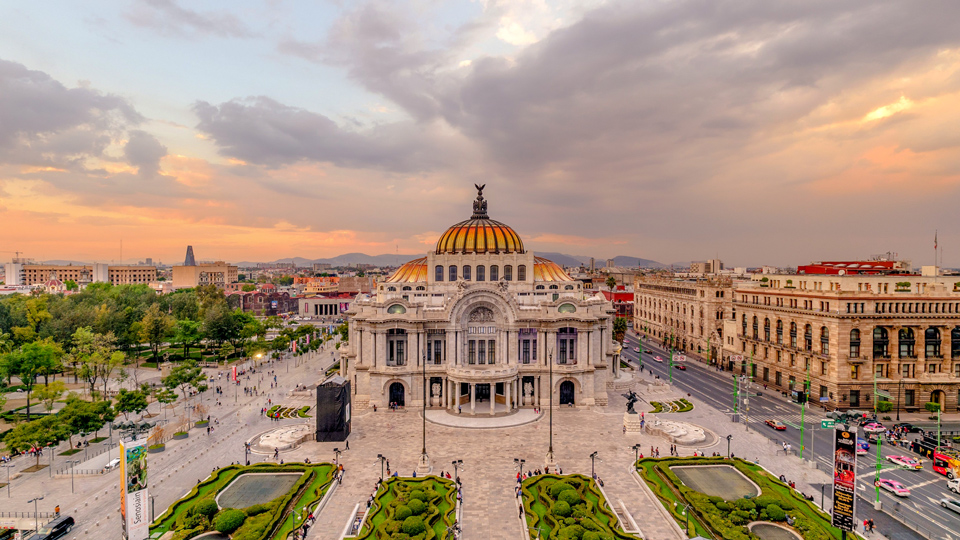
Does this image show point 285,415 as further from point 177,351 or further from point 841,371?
point 841,371

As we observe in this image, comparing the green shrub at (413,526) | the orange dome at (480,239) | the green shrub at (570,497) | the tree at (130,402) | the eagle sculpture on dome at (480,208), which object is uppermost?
the eagle sculpture on dome at (480,208)

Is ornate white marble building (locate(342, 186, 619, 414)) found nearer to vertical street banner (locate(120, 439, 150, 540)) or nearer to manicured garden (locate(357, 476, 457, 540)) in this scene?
manicured garden (locate(357, 476, 457, 540))

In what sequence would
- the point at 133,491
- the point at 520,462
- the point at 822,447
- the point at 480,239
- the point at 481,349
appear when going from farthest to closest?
the point at 480,239 < the point at 481,349 < the point at 822,447 < the point at 520,462 < the point at 133,491

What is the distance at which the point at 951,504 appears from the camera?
4231cm

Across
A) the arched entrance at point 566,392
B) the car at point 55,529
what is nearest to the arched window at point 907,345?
the arched entrance at point 566,392

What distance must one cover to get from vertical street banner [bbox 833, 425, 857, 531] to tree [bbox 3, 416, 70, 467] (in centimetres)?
6598

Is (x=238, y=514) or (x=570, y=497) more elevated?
(x=570, y=497)

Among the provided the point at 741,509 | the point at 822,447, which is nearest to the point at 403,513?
the point at 741,509

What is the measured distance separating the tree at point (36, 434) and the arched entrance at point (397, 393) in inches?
1412

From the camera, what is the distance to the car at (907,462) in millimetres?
50559

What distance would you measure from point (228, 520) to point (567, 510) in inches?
970

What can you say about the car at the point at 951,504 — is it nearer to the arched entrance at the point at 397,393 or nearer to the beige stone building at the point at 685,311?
the arched entrance at the point at 397,393

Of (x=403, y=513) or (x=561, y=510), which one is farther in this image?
(x=561, y=510)

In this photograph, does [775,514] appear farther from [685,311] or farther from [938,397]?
[685,311]
